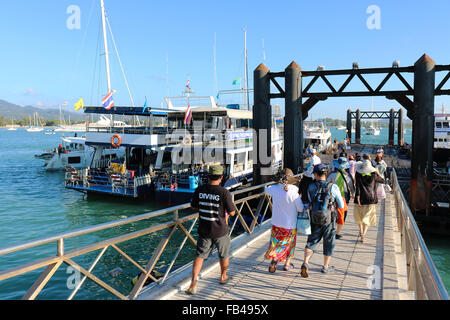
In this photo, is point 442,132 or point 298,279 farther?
point 442,132

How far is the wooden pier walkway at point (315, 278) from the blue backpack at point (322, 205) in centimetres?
93

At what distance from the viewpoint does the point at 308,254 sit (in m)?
5.18

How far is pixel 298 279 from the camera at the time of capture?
507 cm

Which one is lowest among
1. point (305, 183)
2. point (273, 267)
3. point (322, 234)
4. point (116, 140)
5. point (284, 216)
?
point (273, 267)

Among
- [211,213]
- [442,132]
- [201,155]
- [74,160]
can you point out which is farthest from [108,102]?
[442,132]

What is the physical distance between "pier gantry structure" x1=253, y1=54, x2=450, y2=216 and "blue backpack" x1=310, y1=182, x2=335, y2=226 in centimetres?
816

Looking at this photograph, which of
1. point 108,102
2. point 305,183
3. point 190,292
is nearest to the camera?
point 190,292

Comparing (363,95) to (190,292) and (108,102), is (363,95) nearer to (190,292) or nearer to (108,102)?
(190,292)

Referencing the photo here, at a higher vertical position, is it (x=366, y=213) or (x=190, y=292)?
(x=366, y=213)

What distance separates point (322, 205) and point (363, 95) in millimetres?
9629

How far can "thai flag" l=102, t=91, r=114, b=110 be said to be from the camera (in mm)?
20453

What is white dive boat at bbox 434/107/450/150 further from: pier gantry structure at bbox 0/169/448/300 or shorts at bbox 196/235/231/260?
shorts at bbox 196/235/231/260

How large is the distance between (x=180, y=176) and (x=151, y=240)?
5763 mm
